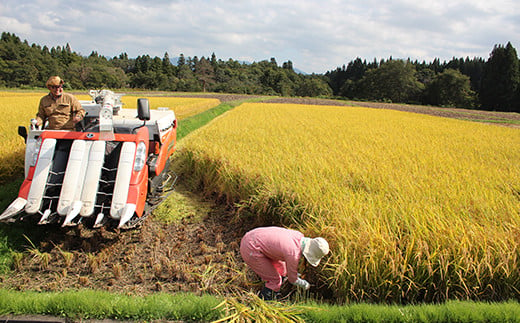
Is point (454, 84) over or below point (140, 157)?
over

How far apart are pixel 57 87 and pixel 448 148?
7843 mm

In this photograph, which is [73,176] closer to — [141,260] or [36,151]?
[36,151]

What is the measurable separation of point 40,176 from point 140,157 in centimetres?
105

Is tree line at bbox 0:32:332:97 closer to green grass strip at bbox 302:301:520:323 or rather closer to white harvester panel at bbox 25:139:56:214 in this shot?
white harvester panel at bbox 25:139:56:214

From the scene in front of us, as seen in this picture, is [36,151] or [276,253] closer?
[276,253]

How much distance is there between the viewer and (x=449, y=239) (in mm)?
2703

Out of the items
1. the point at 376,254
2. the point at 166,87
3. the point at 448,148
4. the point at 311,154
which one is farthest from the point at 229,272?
the point at 166,87

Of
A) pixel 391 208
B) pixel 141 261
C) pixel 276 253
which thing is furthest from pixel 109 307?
pixel 391 208

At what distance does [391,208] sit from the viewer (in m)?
3.32

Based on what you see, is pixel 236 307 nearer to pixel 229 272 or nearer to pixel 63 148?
pixel 229 272

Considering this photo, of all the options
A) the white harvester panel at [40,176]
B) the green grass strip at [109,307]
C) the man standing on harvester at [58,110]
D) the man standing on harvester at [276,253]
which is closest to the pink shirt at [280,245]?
the man standing on harvester at [276,253]

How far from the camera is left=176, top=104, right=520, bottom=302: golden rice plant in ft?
8.63

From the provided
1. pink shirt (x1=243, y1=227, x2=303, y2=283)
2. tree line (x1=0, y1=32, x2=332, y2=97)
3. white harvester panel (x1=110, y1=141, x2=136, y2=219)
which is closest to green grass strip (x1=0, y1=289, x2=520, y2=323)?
pink shirt (x1=243, y1=227, x2=303, y2=283)

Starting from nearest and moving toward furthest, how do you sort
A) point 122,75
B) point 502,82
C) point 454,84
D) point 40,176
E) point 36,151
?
point 40,176, point 36,151, point 502,82, point 454,84, point 122,75
